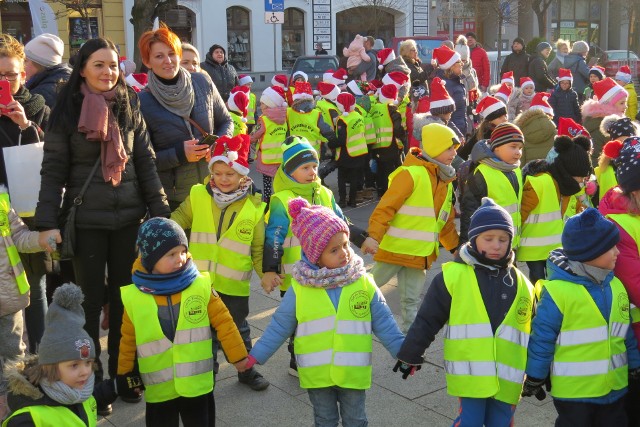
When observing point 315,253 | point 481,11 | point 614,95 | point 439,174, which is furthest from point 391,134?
point 481,11

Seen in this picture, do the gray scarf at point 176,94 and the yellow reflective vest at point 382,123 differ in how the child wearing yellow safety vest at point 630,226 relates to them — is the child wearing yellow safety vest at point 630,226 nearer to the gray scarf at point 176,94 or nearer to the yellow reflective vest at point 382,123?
the gray scarf at point 176,94

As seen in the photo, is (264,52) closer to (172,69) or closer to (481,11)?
(481,11)

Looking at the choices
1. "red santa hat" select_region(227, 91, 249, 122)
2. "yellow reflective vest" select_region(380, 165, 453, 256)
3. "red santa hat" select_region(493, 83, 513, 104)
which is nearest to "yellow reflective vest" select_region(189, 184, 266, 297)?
"yellow reflective vest" select_region(380, 165, 453, 256)

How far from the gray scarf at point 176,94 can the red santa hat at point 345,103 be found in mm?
5413

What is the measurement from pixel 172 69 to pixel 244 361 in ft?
7.41

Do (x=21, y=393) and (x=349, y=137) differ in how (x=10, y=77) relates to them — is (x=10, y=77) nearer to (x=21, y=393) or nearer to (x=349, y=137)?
(x=21, y=393)

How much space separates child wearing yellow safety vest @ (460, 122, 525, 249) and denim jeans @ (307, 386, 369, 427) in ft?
6.73

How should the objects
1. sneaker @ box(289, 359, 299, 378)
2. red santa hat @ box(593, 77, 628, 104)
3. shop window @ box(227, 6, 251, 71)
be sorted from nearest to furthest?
1. sneaker @ box(289, 359, 299, 378)
2. red santa hat @ box(593, 77, 628, 104)
3. shop window @ box(227, 6, 251, 71)

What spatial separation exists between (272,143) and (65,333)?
620 centimetres

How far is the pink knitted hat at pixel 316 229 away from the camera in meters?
4.11

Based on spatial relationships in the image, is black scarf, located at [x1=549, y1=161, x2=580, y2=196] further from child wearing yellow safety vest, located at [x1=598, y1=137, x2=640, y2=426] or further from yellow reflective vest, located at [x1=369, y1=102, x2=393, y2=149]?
yellow reflective vest, located at [x1=369, y1=102, x2=393, y2=149]

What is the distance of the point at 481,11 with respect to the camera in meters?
39.0

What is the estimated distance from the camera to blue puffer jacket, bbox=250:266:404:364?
408 cm

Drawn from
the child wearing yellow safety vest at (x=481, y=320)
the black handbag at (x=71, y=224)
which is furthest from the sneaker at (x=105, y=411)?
the child wearing yellow safety vest at (x=481, y=320)
